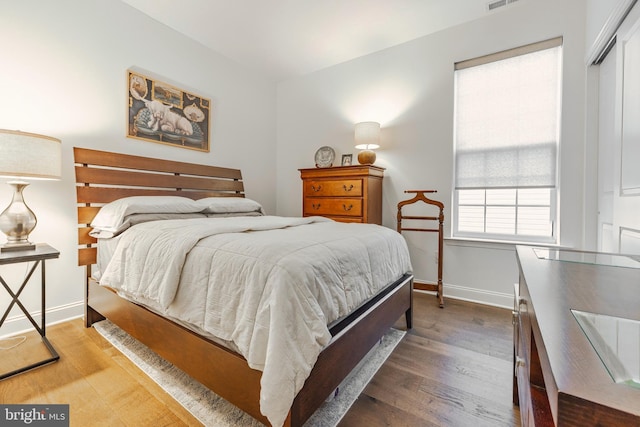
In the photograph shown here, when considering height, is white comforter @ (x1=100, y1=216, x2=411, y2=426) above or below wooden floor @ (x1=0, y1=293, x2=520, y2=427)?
above

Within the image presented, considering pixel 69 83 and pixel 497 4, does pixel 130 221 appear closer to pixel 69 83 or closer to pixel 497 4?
pixel 69 83

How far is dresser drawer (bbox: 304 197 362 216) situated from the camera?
9.80ft

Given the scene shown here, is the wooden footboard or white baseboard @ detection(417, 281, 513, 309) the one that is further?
white baseboard @ detection(417, 281, 513, 309)

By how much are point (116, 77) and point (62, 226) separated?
1.36m

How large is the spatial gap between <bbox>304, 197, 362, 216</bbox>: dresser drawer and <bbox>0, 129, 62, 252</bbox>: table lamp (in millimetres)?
2194

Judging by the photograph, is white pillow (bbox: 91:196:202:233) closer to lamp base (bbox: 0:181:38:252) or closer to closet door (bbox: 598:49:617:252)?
lamp base (bbox: 0:181:38:252)

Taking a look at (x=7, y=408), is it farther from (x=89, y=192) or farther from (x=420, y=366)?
(x=420, y=366)

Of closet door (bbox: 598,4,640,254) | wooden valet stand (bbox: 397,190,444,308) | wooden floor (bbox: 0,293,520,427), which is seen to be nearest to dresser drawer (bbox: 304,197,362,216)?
wooden valet stand (bbox: 397,190,444,308)

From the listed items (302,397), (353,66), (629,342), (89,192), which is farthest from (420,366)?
(353,66)

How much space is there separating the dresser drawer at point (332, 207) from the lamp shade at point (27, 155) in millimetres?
2198

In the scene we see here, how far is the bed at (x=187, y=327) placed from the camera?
110cm

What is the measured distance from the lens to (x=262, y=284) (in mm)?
1057

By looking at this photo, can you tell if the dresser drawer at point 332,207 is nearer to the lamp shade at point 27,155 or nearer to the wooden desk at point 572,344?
the wooden desk at point 572,344

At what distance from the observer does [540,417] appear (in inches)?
25.0
